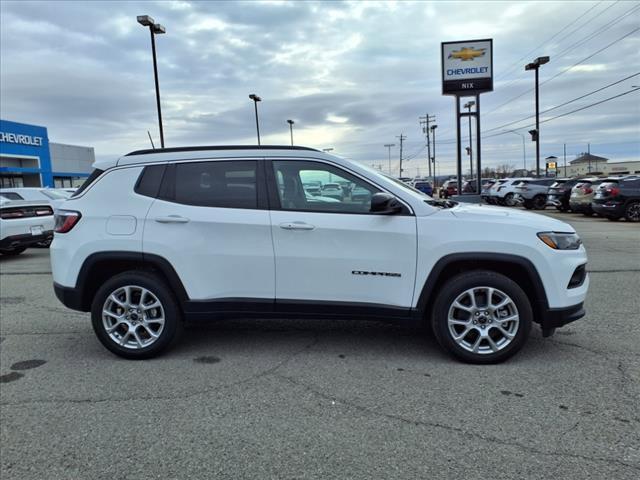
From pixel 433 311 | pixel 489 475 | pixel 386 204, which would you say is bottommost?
pixel 489 475

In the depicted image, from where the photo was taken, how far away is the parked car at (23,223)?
10.4m

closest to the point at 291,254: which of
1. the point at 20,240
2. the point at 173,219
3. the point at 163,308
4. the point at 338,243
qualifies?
the point at 338,243

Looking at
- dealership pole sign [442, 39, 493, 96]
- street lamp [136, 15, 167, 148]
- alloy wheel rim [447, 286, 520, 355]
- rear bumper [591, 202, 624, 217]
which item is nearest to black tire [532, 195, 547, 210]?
rear bumper [591, 202, 624, 217]

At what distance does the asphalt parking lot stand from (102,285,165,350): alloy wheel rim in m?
0.22

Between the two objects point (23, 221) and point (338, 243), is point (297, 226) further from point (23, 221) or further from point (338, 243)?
point (23, 221)

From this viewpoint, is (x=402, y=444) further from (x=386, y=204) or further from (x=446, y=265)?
(x=386, y=204)

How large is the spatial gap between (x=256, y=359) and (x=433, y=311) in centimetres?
161

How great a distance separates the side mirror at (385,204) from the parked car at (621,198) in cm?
1620

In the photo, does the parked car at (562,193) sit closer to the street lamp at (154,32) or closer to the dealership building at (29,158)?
the street lamp at (154,32)

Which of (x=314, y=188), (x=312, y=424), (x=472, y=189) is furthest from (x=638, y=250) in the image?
(x=472, y=189)

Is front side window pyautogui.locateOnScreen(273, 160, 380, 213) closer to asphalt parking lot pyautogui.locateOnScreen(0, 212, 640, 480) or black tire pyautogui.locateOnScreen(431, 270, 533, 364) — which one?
black tire pyautogui.locateOnScreen(431, 270, 533, 364)

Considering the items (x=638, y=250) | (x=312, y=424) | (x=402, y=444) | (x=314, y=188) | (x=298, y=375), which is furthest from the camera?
(x=638, y=250)

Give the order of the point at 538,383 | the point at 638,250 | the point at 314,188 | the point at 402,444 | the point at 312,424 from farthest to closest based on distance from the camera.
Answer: the point at 638,250
the point at 314,188
the point at 538,383
the point at 312,424
the point at 402,444

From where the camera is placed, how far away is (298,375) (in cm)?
402
